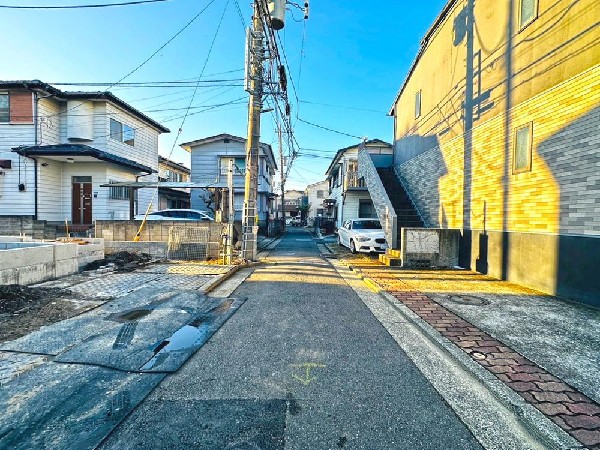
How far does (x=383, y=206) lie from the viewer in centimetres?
1110

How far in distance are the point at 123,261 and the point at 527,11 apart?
514 inches

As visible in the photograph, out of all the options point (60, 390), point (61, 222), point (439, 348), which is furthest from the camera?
point (61, 222)

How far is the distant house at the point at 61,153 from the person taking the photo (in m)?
14.7

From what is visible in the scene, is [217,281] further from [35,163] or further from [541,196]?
[35,163]

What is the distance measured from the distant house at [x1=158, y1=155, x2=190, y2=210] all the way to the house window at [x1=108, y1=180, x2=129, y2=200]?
182 inches

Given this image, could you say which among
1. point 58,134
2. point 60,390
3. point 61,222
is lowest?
point 60,390

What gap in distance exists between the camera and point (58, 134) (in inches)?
632

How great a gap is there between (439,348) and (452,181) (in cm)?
799

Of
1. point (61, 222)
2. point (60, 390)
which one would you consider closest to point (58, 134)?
point (61, 222)

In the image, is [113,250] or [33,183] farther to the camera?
[33,183]

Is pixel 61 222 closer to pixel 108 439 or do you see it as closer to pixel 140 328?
pixel 140 328

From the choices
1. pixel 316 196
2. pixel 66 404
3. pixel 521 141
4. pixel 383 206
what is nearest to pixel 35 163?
pixel 383 206

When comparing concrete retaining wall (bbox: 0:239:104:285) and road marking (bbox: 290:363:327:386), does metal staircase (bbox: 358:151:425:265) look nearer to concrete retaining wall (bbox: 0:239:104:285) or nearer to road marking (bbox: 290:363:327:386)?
road marking (bbox: 290:363:327:386)

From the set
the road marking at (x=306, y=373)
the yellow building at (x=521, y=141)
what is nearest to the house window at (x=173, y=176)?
the yellow building at (x=521, y=141)
